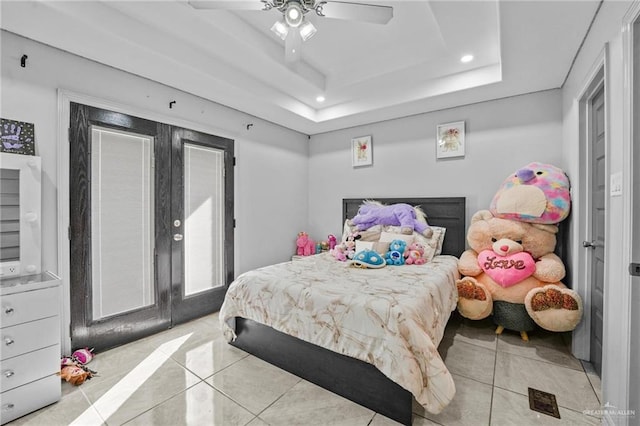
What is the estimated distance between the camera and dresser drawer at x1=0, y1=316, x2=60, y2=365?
1.61 metres

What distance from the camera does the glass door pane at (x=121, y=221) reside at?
2.40 metres

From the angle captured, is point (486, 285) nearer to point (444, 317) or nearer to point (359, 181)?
point (444, 317)

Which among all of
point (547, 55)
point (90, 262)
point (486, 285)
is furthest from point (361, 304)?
point (547, 55)

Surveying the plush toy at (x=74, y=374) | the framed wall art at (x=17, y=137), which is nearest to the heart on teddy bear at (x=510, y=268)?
the plush toy at (x=74, y=374)

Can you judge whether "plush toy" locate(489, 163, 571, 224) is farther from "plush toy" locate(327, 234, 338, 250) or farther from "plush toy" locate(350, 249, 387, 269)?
"plush toy" locate(327, 234, 338, 250)

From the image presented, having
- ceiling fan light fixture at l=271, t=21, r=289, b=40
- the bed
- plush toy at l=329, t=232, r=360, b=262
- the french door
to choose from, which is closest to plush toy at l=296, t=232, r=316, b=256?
plush toy at l=329, t=232, r=360, b=262

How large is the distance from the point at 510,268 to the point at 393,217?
4.29 feet

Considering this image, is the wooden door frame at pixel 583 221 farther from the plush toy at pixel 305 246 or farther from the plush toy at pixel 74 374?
the plush toy at pixel 74 374

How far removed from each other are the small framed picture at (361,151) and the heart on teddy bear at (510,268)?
6.75 ft

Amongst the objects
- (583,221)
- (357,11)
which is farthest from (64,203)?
(583,221)

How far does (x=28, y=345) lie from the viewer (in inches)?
66.4

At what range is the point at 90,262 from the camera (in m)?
2.35

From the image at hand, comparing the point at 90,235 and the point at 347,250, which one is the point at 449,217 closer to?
the point at 347,250

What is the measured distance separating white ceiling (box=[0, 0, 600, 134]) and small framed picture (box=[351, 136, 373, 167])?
0.44 m
